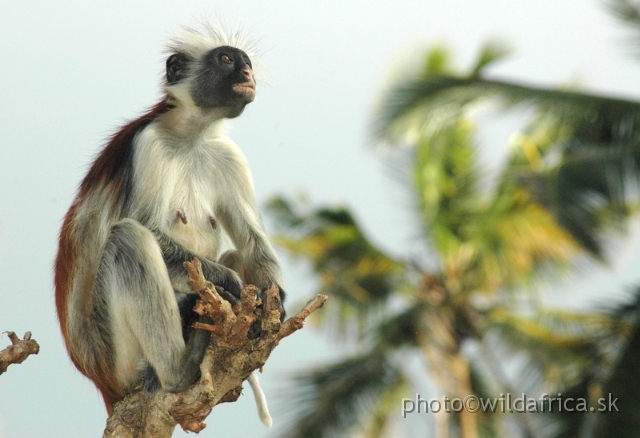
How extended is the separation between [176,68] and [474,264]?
12862mm

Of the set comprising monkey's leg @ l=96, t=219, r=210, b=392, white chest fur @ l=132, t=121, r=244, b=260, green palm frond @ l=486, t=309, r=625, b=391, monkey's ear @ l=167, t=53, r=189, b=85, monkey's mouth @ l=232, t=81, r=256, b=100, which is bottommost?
green palm frond @ l=486, t=309, r=625, b=391

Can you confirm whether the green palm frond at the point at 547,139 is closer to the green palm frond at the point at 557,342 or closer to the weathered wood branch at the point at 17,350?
the green palm frond at the point at 557,342

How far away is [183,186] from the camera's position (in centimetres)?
638

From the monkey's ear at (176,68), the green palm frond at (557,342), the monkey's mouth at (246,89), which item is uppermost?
the monkey's ear at (176,68)

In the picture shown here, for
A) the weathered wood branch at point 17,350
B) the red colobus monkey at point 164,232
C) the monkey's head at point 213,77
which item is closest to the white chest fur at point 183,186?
the red colobus monkey at point 164,232

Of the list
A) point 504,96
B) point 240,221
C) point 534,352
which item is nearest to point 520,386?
point 534,352

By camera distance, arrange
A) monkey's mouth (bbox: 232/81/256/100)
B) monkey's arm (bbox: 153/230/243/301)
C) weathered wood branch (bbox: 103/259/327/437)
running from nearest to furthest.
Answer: weathered wood branch (bbox: 103/259/327/437)
monkey's arm (bbox: 153/230/243/301)
monkey's mouth (bbox: 232/81/256/100)

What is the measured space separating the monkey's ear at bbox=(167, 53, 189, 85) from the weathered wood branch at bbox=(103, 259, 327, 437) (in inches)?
81.6

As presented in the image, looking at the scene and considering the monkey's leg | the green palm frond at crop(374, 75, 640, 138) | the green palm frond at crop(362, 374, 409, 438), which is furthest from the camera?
the green palm frond at crop(362, 374, 409, 438)

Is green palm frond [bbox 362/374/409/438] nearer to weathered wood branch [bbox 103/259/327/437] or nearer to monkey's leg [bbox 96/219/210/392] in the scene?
monkey's leg [bbox 96/219/210/392]

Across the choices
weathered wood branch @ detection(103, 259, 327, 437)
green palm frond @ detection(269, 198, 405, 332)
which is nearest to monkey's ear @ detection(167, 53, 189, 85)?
weathered wood branch @ detection(103, 259, 327, 437)

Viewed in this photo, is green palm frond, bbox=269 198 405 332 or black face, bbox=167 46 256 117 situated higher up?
black face, bbox=167 46 256 117

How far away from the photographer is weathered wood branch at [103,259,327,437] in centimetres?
518

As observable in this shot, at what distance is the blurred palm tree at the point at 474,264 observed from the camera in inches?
575
